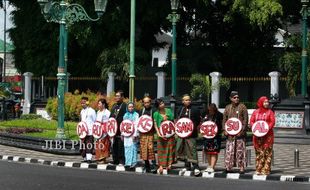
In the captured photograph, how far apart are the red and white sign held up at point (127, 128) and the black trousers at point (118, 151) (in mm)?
943

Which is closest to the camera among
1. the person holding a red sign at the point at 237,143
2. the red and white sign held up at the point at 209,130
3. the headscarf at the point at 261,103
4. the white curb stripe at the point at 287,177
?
the white curb stripe at the point at 287,177

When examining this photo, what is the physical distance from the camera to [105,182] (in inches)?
588

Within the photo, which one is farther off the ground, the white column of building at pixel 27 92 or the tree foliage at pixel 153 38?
the tree foliage at pixel 153 38

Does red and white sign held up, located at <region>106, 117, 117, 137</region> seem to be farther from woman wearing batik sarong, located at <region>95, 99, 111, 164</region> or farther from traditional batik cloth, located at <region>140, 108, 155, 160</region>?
traditional batik cloth, located at <region>140, 108, 155, 160</region>

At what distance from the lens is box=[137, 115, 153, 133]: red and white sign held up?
699 inches

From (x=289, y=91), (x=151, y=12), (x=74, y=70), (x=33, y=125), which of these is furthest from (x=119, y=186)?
(x=74, y=70)

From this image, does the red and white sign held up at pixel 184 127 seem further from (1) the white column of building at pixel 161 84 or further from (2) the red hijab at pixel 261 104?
(1) the white column of building at pixel 161 84

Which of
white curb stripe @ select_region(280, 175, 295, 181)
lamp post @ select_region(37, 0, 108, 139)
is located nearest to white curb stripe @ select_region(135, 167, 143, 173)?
white curb stripe @ select_region(280, 175, 295, 181)

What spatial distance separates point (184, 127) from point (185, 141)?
0.51 m

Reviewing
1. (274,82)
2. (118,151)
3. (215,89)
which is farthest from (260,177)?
(215,89)

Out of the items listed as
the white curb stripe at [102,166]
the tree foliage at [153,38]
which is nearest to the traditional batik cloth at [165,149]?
the white curb stripe at [102,166]

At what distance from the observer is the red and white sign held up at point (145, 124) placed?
1775 centimetres

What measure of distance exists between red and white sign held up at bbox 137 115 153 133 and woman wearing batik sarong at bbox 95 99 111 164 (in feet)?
6.34

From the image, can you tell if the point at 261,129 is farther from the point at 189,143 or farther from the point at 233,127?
the point at 189,143
